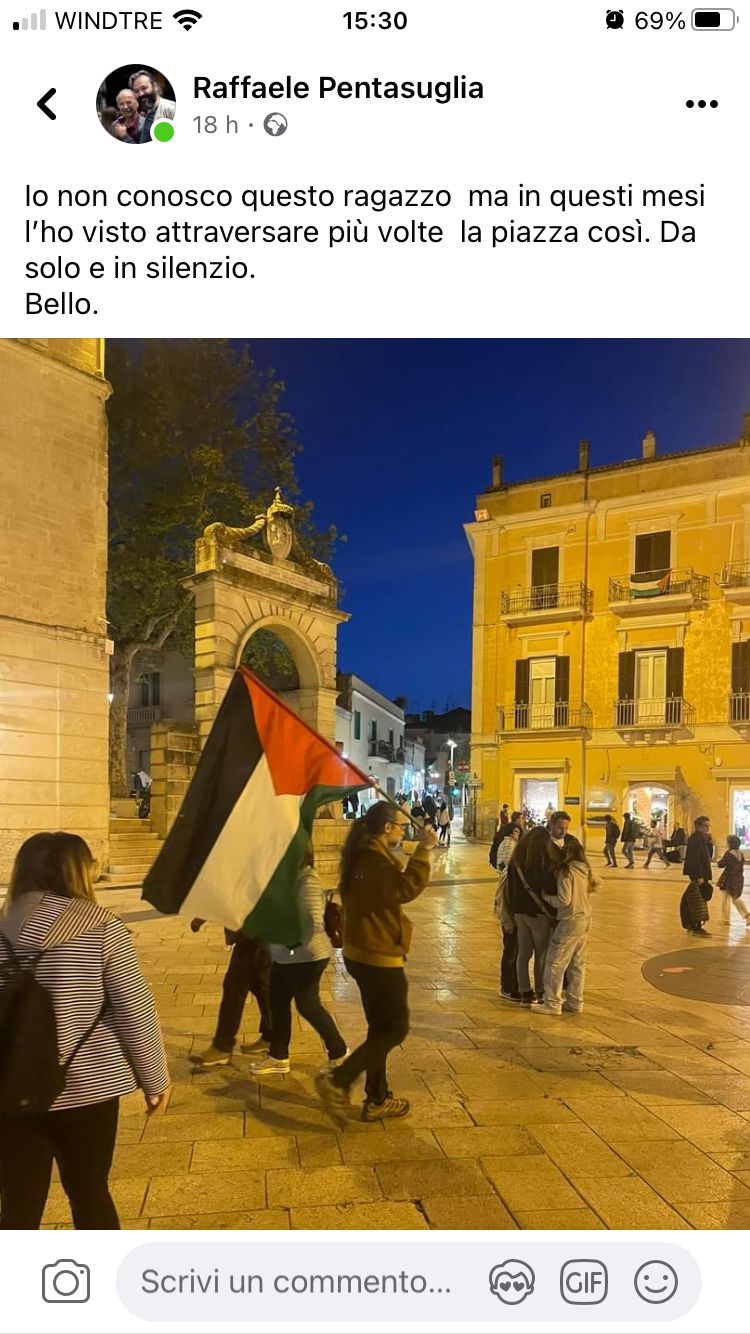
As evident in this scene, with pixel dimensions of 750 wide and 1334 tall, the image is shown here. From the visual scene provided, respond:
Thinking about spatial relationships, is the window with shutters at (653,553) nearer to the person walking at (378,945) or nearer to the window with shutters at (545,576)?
the window with shutters at (545,576)

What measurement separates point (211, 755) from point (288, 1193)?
6.90 feet

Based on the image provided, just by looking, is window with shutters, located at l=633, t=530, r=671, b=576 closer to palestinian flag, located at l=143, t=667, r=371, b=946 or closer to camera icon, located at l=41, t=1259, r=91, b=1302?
palestinian flag, located at l=143, t=667, r=371, b=946

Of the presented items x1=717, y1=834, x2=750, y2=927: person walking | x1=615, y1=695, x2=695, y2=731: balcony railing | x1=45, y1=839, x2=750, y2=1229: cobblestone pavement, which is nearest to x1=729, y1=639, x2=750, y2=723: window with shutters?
x1=615, y1=695, x2=695, y2=731: balcony railing

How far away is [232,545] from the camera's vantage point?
15.0 m

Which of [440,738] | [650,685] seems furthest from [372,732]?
[440,738]

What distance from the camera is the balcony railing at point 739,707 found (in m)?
26.1

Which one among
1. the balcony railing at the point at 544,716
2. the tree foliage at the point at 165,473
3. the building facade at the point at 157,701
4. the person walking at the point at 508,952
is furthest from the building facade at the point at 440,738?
the person walking at the point at 508,952

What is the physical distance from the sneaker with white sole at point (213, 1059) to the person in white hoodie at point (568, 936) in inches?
107
